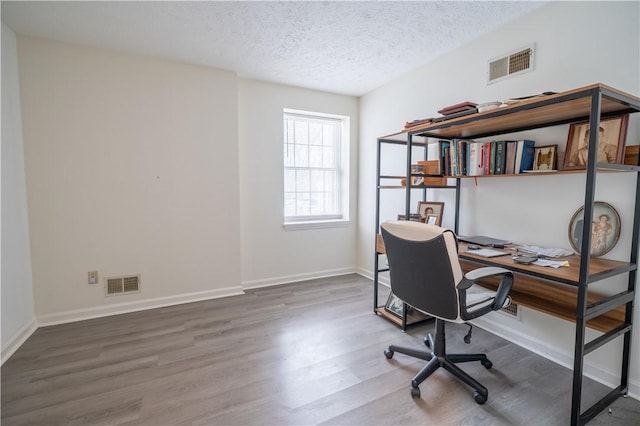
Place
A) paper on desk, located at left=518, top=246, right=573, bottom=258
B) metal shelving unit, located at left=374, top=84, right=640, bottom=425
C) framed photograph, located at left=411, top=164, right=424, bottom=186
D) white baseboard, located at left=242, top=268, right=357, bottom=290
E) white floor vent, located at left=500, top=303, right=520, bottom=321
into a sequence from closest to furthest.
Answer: metal shelving unit, located at left=374, top=84, right=640, bottom=425
paper on desk, located at left=518, top=246, right=573, bottom=258
white floor vent, located at left=500, top=303, right=520, bottom=321
framed photograph, located at left=411, top=164, right=424, bottom=186
white baseboard, located at left=242, top=268, right=357, bottom=290

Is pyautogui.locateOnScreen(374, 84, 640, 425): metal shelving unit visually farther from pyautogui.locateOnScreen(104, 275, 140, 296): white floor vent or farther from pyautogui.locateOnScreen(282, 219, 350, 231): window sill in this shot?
pyautogui.locateOnScreen(104, 275, 140, 296): white floor vent

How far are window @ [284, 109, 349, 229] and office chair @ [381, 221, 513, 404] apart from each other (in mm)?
2194

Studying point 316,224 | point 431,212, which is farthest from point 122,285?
point 431,212

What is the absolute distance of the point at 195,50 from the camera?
2820 mm

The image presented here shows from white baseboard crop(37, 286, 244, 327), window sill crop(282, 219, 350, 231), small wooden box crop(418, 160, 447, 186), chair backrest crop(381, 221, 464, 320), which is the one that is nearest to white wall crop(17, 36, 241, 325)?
white baseboard crop(37, 286, 244, 327)

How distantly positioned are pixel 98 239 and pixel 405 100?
3.52 metres

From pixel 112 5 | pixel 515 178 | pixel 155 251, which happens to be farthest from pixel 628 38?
pixel 155 251

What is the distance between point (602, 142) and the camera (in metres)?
1.77

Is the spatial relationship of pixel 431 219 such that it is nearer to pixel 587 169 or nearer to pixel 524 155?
pixel 524 155

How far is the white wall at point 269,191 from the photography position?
142 inches

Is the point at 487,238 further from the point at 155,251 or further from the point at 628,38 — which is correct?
the point at 155,251

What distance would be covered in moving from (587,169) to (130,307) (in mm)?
3767

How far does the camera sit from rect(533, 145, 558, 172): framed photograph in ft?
6.72

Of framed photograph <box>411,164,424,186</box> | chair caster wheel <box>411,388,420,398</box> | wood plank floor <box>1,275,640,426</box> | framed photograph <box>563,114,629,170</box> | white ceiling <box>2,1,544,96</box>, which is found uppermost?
white ceiling <box>2,1,544,96</box>
